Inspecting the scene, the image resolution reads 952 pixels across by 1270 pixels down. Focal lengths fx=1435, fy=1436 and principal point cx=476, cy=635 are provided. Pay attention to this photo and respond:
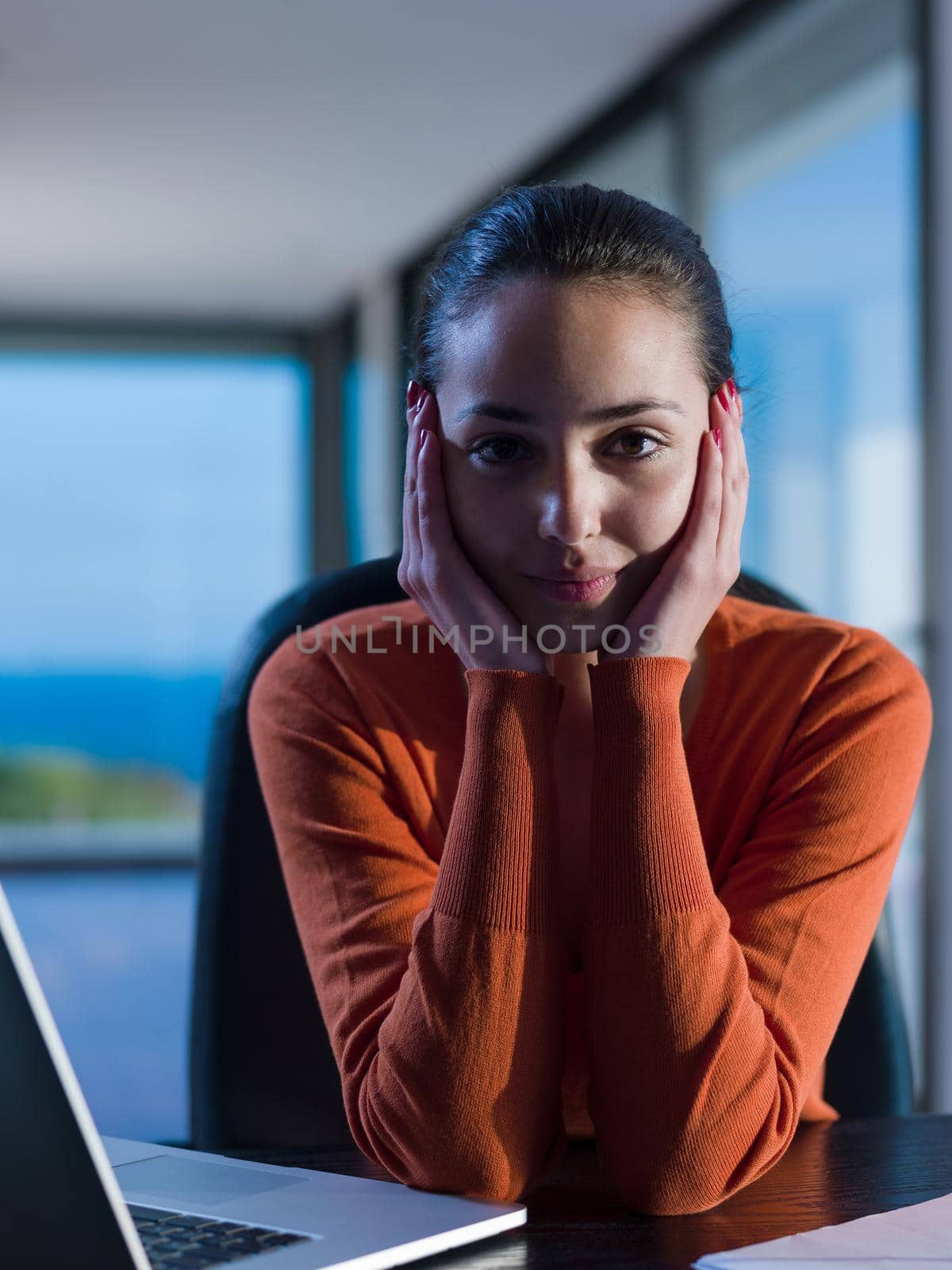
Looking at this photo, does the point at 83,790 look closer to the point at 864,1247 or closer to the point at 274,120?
the point at 274,120

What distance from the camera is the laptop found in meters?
0.53

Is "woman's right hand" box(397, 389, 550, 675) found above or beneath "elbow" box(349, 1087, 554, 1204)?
above

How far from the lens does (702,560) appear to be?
3.59 feet

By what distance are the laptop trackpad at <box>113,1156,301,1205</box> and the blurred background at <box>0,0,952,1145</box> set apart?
734 mm

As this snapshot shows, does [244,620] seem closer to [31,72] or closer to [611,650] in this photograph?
[31,72]

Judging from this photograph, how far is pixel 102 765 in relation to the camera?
7.58 m

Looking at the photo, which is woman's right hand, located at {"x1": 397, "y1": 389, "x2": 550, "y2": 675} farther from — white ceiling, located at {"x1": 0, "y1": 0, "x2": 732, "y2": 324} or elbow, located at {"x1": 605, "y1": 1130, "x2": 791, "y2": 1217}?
white ceiling, located at {"x1": 0, "y1": 0, "x2": 732, "y2": 324}

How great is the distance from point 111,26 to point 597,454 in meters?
3.32

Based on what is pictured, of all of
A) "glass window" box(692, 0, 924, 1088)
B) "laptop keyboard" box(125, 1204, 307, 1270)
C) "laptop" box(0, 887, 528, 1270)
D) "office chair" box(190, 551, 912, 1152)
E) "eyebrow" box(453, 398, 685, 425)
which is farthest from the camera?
"glass window" box(692, 0, 924, 1088)

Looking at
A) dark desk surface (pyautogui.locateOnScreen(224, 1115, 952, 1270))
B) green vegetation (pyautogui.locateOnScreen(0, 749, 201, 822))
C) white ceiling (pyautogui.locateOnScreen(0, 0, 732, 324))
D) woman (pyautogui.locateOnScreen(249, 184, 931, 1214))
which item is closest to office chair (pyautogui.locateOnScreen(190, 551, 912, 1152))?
woman (pyautogui.locateOnScreen(249, 184, 931, 1214))

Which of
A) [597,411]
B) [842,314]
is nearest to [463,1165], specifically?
[597,411]

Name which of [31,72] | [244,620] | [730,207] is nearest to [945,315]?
[730,207]

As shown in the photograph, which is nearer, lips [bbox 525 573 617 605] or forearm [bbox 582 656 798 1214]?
forearm [bbox 582 656 798 1214]

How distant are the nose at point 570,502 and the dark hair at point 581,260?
141mm
